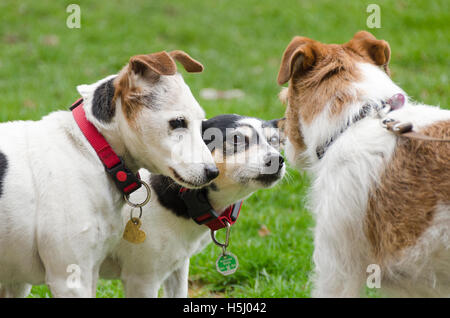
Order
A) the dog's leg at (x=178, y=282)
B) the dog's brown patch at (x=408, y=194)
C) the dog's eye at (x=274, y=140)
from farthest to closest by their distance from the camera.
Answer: the dog's eye at (x=274, y=140), the dog's leg at (x=178, y=282), the dog's brown patch at (x=408, y=194)

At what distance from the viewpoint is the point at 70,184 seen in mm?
2887

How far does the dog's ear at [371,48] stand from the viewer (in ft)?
10.9

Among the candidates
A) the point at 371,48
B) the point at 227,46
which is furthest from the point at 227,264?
the point at 227,46

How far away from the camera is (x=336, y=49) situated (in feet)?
10.8

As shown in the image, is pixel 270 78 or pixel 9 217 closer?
pixel 9 217

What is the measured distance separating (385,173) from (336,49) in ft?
3.09

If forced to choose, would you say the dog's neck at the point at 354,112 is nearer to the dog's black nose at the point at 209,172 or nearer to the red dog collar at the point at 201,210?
the dog's black nose at the point at 209,172

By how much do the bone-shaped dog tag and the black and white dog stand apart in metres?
0.16

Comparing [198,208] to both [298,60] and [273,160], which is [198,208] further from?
[298,60]

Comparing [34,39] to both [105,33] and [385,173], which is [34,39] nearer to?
[105,33]

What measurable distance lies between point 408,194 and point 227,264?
1428 mm

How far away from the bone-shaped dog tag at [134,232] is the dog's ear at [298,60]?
1.22 metres

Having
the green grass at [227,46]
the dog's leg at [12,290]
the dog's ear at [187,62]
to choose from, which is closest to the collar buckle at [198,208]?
the dog's ear at [187,62]

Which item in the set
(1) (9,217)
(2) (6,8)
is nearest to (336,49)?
(1) (9,217)
